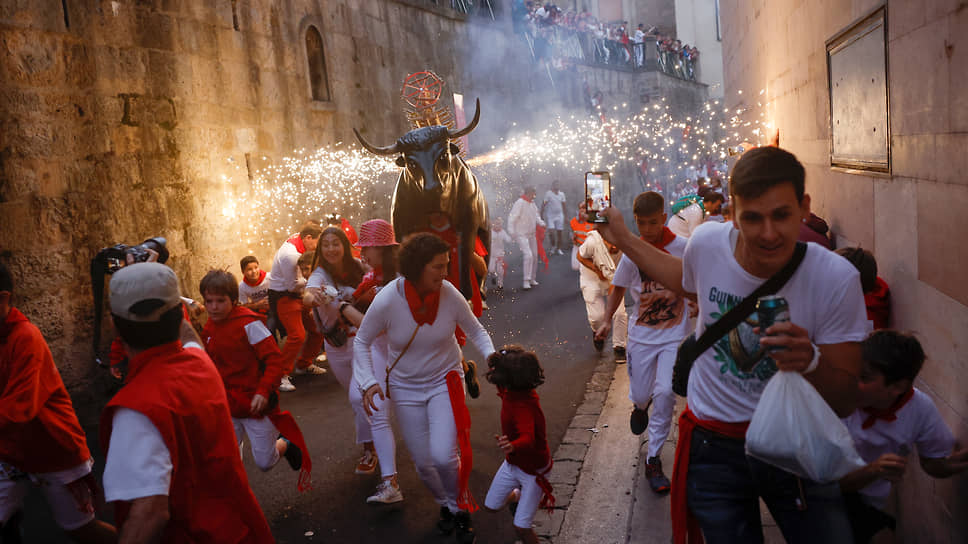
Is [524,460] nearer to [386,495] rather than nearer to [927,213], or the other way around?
[386,495]

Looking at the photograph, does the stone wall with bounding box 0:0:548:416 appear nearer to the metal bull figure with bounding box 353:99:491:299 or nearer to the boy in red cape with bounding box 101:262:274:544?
the metal bull figure with bounding box 353:99:491:299

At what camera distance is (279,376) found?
4711 mm

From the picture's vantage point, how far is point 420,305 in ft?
14.6

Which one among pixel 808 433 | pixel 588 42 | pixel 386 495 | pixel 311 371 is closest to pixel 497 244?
pixel 311 371

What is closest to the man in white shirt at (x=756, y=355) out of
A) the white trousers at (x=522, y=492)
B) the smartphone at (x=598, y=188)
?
the smartphone at (x=598, y=188)

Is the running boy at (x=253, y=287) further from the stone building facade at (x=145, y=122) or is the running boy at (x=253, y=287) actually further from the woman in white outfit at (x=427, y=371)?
the woman in white outfit at (x=427, y=371)

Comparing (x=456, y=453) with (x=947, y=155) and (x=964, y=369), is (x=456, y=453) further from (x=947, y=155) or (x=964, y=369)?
(x=947, y=155)

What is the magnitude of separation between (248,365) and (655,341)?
284 centimetres

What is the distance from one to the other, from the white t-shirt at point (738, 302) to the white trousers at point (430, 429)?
2.01 meters

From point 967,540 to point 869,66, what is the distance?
2.69m

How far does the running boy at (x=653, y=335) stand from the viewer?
5066 mm

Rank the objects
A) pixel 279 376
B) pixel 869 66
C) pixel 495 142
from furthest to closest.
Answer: pixel 495 142 → pixel 279 376 → pixel 869 66

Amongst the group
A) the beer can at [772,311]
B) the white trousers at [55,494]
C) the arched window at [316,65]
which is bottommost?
the white trousers at [55,494]

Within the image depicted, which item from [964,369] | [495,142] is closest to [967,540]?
[964,369]
